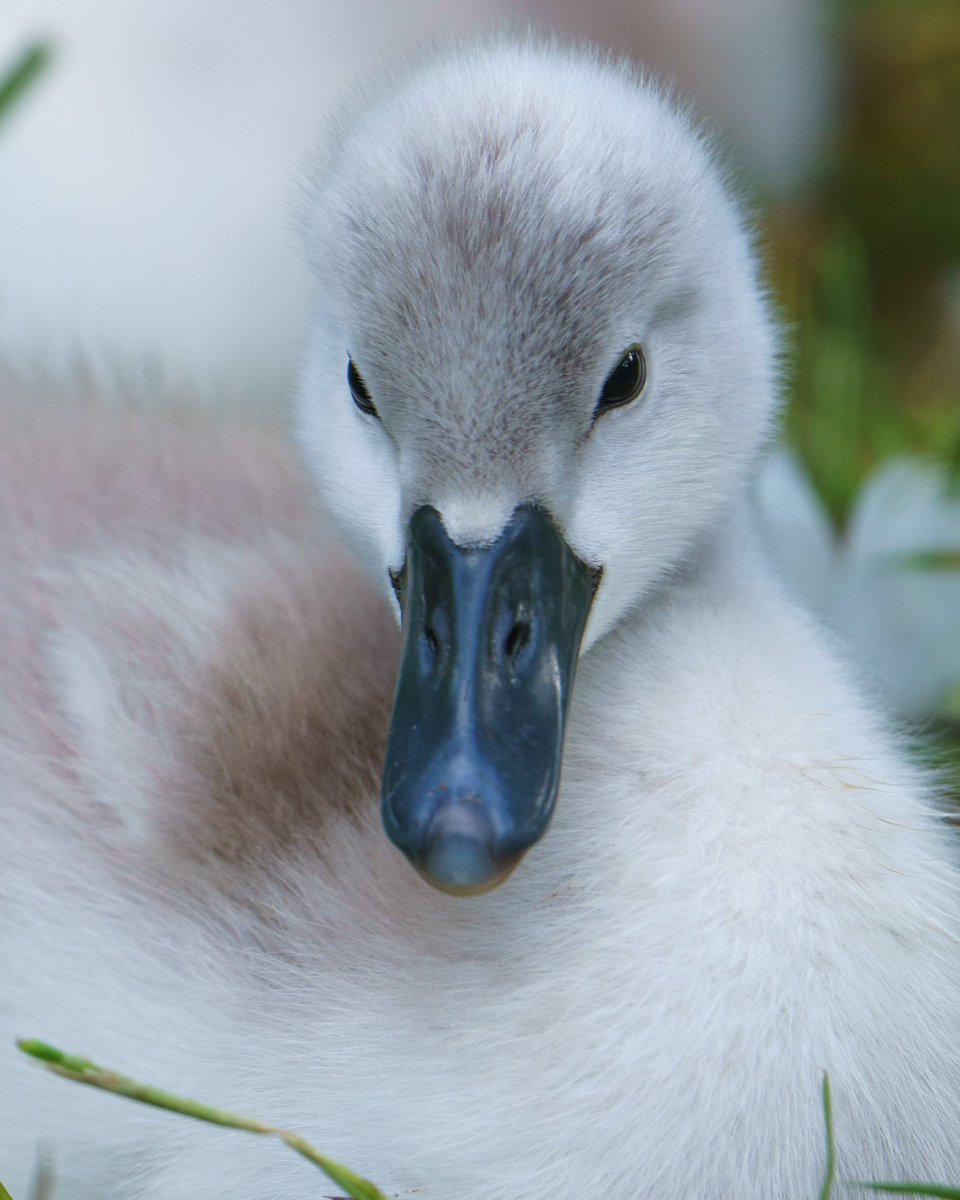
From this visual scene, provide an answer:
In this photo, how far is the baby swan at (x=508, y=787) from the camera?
45.1 inches

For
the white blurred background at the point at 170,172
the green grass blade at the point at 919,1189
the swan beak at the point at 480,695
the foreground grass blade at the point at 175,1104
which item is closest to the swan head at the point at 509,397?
the swan beak at the point at 480,695

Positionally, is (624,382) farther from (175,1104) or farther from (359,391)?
(175,1104)

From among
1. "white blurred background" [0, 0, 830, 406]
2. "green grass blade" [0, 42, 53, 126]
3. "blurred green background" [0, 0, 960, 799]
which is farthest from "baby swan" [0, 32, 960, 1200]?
"white blurred background" [0, 0, 830, 406]

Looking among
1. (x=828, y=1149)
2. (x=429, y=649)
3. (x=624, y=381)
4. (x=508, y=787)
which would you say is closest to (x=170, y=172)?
(x=624, y=381)

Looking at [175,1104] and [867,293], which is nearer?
[175,1104]

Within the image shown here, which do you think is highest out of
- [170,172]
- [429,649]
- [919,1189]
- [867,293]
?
[867,293]

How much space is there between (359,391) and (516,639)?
0.93ft

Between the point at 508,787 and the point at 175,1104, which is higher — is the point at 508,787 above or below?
above

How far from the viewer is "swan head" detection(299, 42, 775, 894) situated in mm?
1119

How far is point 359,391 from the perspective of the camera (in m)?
1.33

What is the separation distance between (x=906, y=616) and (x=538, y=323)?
1085mm

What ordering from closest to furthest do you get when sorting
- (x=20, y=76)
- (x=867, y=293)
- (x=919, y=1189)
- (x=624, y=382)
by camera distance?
1. (x=919, y=1189)
2. (x=624, y=382)
3. (x=20, y=76)
4. (x=867, y=293)

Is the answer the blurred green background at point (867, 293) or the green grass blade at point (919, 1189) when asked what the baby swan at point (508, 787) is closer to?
the green grass blade at point (919, 1189)

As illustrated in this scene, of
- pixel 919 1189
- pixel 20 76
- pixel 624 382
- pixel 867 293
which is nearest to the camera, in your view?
pixel 919 1189
